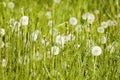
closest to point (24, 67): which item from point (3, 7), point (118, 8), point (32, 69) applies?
point (32, 69)

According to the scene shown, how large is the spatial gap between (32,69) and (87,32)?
581 millimetres

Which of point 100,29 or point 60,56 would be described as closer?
point 60,56

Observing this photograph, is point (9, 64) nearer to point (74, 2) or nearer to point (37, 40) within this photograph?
point (37, 40)

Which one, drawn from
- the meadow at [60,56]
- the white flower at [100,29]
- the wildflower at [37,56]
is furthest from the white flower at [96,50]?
the white flower at [100,29]

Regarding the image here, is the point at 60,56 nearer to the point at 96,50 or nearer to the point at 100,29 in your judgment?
the point at 96,50

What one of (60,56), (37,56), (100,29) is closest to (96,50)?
(60,56)

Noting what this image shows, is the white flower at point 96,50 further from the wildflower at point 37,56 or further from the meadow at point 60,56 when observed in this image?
the wildflower at point 37,56

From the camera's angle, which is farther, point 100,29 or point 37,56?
point 100,29

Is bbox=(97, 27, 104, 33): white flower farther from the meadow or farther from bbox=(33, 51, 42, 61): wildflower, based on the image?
bbox=(33, 51, 42, 61): wildflower

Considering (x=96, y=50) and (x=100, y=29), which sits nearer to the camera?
(x=96, y=50)

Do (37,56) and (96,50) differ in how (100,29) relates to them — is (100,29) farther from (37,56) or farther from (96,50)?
Answer: (37,56)

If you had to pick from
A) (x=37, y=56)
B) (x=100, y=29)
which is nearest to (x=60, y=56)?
(x=37, y=56)

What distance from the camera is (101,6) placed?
4066mm

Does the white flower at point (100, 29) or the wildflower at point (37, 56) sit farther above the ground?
the white flower at point (100, 29)
